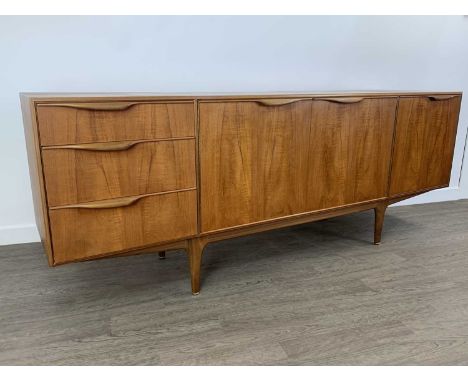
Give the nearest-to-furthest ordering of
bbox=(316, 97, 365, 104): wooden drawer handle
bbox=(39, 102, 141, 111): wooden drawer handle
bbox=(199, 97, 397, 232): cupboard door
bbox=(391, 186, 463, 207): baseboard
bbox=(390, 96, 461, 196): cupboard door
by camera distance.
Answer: bbox=(39, 102, 141, 111): wooden drawer handle → bbox=(199, 97, 397, 232): cupboard door → bbox=(316, 97, 365, 104): wooden drawer handle → bbox=(390, 96, 461, 196): cupboard door → bbox=(391, 186, 463, 207): baseboard

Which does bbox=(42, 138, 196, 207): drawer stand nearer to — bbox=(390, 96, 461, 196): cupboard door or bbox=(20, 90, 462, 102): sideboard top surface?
bbox=(20, 90, 462, 102): sideboard top surface

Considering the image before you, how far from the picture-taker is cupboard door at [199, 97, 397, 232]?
4.46 feet

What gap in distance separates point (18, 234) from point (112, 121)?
1.02m

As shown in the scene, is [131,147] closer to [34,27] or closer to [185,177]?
[185,177]

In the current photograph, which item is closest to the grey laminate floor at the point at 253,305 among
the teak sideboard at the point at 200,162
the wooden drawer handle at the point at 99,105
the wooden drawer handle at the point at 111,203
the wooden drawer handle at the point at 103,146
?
the teak sideboard at the point at 200,162

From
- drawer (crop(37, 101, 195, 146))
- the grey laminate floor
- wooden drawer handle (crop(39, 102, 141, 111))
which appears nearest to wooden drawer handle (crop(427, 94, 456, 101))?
the grey laminate floor

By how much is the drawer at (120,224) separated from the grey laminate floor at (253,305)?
0.25m

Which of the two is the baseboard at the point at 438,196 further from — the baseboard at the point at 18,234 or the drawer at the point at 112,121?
the baseboard at the point at 18,234

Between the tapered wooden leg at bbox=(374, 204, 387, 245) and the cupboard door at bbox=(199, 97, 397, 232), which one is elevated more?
the cupboard door at bbox=(199, 97, 397, 232)

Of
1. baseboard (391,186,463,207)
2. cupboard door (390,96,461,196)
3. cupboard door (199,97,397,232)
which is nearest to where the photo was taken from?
cupboard door (199,97,397,232)

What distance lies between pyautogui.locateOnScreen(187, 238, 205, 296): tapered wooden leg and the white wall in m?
0.80

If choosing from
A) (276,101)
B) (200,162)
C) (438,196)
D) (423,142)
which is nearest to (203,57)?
(276,101)

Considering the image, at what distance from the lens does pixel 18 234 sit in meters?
1.86
